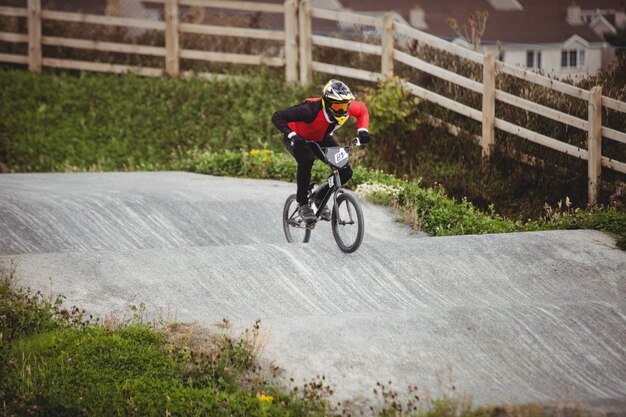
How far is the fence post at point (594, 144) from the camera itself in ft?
38.8

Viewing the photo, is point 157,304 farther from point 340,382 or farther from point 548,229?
point 548,229

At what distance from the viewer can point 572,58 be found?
40031 millimetres

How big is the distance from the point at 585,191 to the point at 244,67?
900 cm

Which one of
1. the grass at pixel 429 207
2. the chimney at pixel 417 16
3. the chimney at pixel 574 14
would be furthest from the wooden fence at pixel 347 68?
the chimney at pixel 574 14

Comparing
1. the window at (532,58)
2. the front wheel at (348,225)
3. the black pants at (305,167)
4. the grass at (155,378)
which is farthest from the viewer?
the window at (532,58)

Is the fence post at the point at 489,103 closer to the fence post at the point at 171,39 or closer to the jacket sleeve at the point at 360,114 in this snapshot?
the jacket sleeve at the point at 360,114

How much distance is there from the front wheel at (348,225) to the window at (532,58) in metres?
32.3

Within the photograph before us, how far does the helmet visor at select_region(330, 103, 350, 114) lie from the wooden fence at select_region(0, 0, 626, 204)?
4787mm

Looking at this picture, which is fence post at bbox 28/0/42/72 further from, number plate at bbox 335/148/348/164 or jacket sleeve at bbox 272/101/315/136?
number plate at bbox 335/148/348/164

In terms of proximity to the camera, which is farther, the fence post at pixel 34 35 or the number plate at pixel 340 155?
the fence post at pixel 34 35

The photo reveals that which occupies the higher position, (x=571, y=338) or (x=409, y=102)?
(x=409, y=102)

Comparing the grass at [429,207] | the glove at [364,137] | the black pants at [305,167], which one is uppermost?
the glove at [364,137]

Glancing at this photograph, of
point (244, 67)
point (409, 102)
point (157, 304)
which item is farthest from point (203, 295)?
point (244, 67)

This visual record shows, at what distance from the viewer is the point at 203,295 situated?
25.0ft
